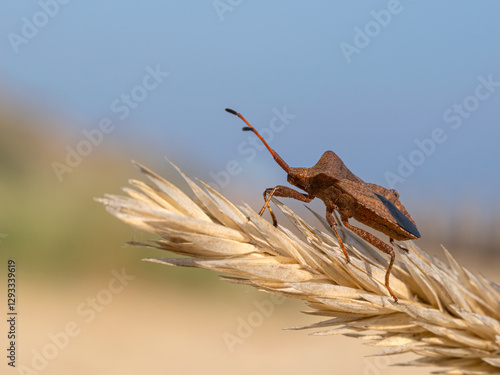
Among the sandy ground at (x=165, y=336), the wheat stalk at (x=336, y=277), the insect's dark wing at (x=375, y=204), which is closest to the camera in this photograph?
the wheat stalk at (x=336, y=277)

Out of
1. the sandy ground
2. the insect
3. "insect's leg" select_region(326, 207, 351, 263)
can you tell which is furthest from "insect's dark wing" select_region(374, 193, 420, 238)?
the sandy ground

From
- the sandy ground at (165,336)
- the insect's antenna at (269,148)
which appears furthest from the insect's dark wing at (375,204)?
the sandy ground at (165,336)

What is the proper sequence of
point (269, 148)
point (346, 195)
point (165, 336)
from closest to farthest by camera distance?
1. point (269, 148)
2. point (346, 195)
3. point (165, 336)

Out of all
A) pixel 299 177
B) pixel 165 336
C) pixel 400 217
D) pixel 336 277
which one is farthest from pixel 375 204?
pixel 165 336

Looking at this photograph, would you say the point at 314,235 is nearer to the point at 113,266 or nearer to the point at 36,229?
the point at 113,266

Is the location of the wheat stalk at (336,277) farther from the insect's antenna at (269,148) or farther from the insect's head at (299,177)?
the insect's head at (299,177)

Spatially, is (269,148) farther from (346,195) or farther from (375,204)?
(375,204)

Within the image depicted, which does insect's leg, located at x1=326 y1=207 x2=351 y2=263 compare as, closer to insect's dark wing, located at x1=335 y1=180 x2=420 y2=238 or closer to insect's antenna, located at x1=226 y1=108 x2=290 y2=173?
insect's dark wing, located at x1=335 y1=180 x2=420 y2=238

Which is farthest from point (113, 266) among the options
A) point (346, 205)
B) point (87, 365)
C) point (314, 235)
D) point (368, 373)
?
point (314, 235)
